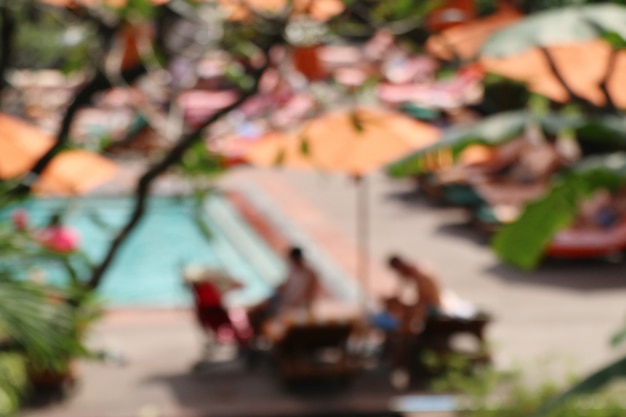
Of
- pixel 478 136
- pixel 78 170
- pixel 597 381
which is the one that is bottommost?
pixel 78 170

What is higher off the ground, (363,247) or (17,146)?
(17,146)

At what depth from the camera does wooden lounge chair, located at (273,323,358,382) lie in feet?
36.8

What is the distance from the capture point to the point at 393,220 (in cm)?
2128

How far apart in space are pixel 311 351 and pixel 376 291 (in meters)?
3.92

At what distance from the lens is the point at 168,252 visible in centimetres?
2128

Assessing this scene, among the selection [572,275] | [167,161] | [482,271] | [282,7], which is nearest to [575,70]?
[167,161]

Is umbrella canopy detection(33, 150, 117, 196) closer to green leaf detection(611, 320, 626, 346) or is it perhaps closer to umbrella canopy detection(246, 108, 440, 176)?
umbrella canopy detection(246, 108, 440, 176)

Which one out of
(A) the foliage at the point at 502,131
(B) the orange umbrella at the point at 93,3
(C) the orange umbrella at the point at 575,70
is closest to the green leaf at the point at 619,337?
(A) the foliage at the point at 502,131

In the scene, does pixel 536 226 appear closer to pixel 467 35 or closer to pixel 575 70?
pixel 575 70

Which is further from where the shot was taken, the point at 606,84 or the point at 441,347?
the point at 441,347

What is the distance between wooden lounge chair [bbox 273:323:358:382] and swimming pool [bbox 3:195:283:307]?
3.63 metres

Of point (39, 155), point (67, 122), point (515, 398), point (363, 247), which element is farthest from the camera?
point (363, 247)

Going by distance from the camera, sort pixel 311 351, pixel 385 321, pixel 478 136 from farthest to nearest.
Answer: pixel 385 321
pixel 311 351
pixel 478 136

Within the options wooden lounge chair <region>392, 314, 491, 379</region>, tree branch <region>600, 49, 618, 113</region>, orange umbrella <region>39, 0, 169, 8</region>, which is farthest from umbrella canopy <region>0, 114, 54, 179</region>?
tree branch <region>600, 49, 618, 113</region>
